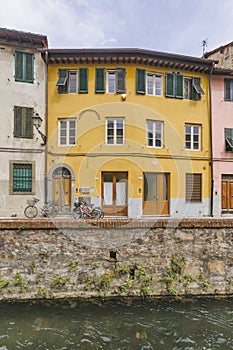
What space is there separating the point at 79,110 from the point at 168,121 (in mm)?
5304

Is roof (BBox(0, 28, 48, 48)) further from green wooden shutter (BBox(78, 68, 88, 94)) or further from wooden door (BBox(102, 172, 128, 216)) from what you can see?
wooden door (BBox(102, 172, 128, 216))

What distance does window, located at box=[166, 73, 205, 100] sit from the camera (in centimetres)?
1516

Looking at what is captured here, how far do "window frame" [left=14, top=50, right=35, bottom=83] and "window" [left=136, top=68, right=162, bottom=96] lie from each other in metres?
5.98

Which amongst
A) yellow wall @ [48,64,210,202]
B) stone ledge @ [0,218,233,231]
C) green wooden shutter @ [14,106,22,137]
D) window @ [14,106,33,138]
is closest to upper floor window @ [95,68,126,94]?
yellow wall @ [48,64,210,202]

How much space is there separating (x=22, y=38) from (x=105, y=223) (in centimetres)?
1182

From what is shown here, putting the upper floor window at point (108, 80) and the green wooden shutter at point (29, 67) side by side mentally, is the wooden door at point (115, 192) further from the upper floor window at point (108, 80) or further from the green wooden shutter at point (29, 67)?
the green wooden shutter at point (29, 67)

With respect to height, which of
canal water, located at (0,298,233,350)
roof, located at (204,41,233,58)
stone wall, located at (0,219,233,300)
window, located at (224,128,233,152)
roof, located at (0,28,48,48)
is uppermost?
roof, located at (204,41,233,58)

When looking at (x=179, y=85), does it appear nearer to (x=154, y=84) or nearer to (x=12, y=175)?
(x=154, y=84)

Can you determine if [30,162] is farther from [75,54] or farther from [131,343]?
[131,343]

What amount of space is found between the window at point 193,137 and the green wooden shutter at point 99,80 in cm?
565

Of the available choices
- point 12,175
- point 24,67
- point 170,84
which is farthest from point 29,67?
point 170,84

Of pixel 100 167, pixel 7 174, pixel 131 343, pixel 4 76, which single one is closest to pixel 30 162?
pixel 7 174

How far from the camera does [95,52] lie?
14031 mm

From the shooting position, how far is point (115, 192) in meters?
14.6
